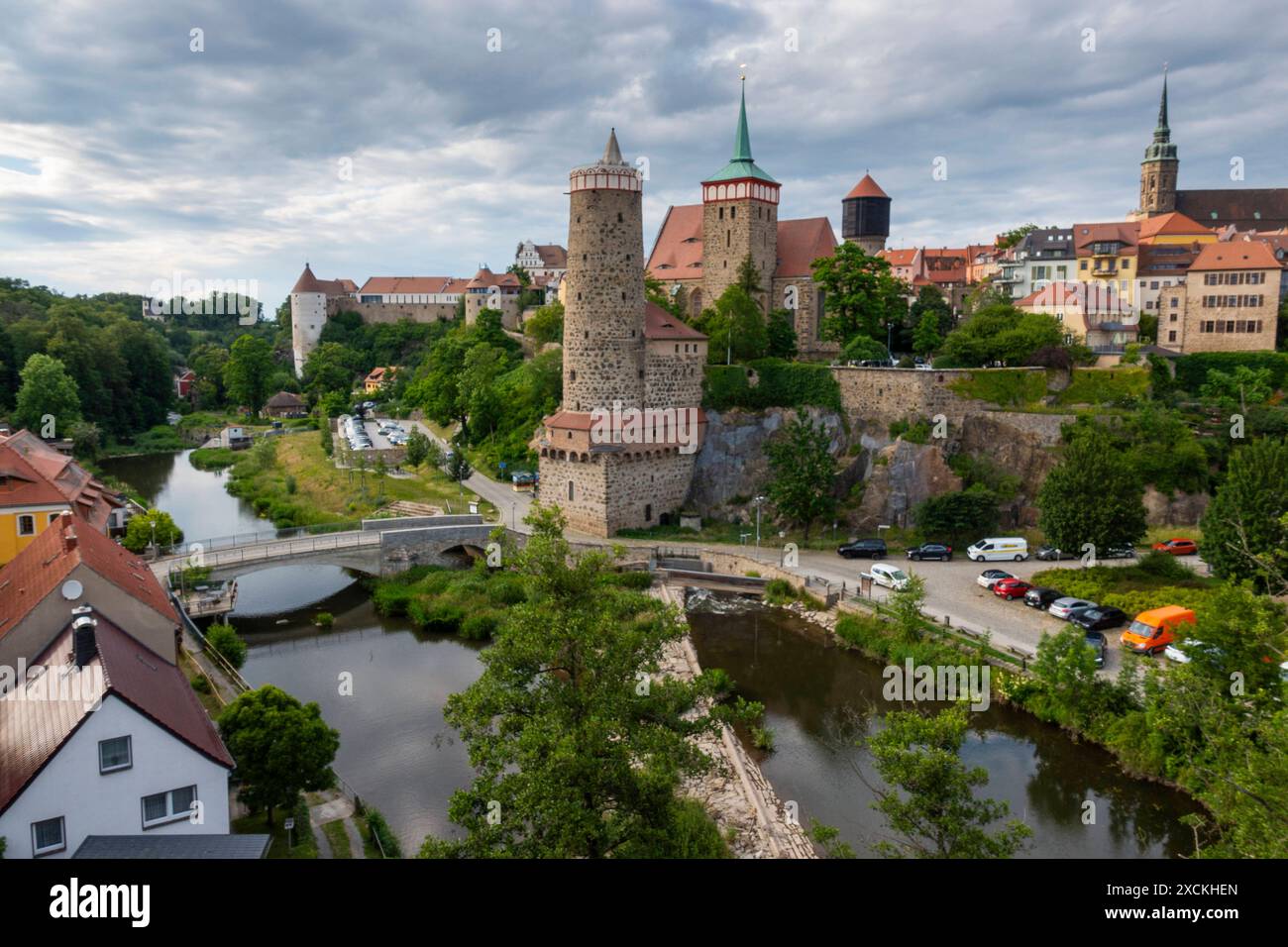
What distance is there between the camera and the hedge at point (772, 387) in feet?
126

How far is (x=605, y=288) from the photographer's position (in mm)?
33500

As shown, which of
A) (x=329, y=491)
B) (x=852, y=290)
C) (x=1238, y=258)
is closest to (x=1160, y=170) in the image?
(x=1238, y=258)

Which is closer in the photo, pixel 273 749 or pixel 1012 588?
pixel 273 749

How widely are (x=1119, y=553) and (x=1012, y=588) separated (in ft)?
14.3

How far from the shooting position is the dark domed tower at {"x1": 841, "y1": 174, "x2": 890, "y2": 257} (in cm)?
5859

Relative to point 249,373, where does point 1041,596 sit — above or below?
below

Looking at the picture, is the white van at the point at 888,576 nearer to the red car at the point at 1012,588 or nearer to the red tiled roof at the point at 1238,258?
the red car at the point at 1012,588

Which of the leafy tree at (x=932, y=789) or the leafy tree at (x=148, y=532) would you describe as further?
the leafy tree at (x=148, y=532)

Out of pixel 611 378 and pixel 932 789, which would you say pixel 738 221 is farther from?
pixel 932 789

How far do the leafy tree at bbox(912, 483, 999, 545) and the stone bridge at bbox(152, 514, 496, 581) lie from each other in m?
15.8

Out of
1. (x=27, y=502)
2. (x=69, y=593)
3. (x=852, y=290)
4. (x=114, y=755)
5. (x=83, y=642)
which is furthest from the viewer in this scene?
(x=852, y=290)

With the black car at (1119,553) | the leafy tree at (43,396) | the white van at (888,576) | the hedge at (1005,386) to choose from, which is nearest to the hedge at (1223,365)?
the hedge at (1005,386)

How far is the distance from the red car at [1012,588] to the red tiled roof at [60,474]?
2590 cm
